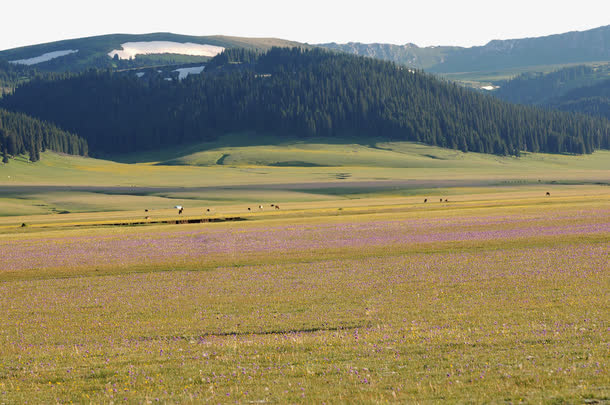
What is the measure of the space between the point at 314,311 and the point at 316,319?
5.74 feet

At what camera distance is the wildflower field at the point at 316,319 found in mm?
15203

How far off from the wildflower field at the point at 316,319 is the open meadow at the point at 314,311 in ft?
0.31

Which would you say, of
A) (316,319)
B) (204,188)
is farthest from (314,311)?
(204,188)

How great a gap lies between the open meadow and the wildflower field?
3.7 inches

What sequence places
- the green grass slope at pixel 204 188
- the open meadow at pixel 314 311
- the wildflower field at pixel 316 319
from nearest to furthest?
1. the wildflower field at pixel 316 319
2. the open meadow at pixel 314 311
3. the green grass slope at pixel 204 188

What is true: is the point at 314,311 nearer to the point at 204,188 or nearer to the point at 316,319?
the point at 316,319

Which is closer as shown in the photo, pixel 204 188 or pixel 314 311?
pixel 314 311

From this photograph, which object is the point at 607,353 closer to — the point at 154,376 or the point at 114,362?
the point at 154,376

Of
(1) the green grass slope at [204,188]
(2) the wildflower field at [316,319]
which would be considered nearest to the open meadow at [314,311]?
(2) the wildflower field at [316,319]

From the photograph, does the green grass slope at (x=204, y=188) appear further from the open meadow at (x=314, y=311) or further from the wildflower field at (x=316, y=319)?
the wildflower field at (x=316, y=319)

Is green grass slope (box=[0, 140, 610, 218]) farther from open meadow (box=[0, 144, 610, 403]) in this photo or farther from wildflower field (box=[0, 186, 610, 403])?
wildflower field (box=[0, 186, 610, 403])

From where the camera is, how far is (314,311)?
26.7m

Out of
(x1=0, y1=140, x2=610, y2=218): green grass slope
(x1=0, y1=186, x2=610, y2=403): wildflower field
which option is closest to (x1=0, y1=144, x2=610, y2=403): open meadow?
(x1=0, y1=186, x2=610, y2=403): wildflower field

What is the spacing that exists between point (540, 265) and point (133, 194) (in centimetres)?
10590
